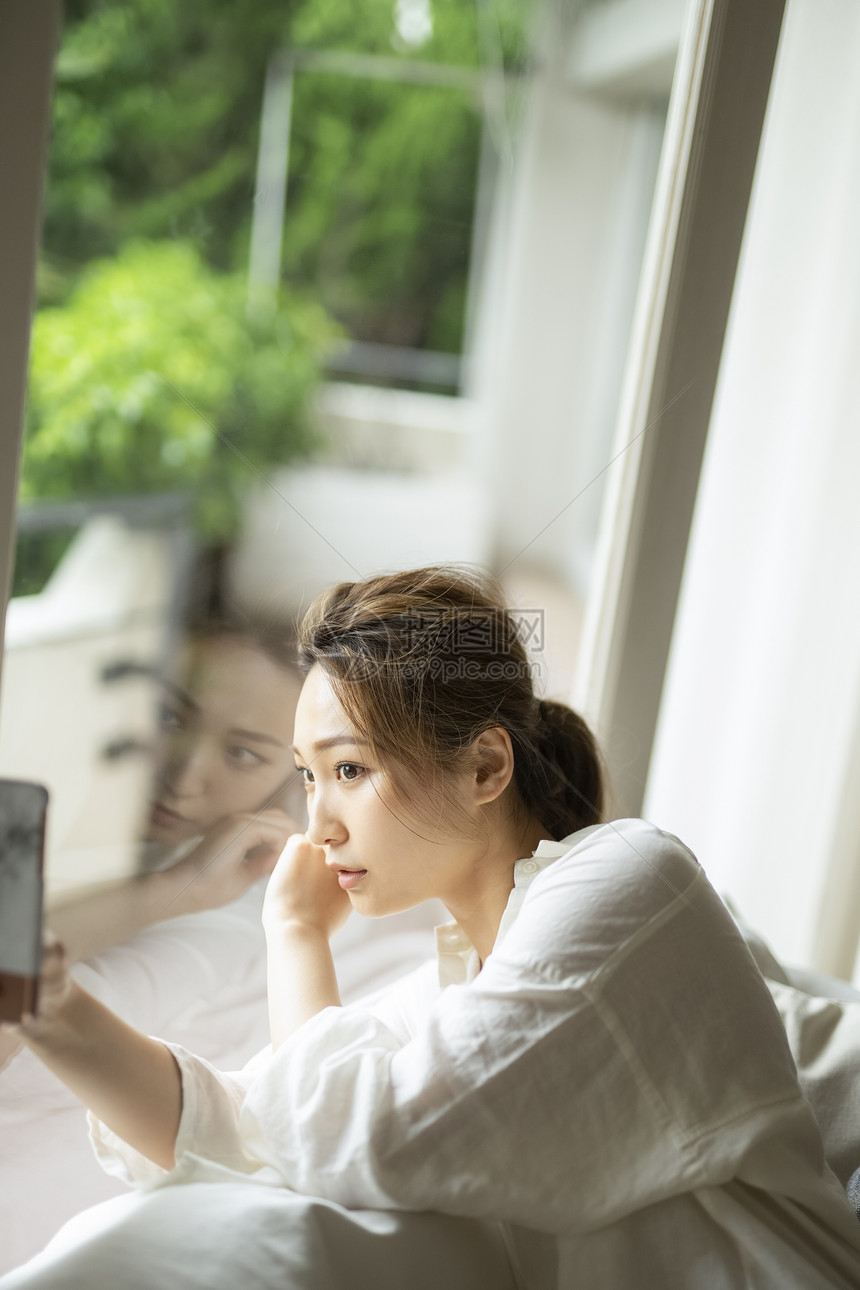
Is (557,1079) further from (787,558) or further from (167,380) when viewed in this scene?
(787,558)

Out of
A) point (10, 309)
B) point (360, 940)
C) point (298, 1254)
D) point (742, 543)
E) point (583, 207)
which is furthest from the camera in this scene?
A: point (742, 543)

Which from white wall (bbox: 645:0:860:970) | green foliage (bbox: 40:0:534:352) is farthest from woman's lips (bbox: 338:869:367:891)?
white wall (bbox: 645:0:860:970)

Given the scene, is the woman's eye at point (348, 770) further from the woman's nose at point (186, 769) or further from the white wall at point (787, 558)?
the white wall at point (787, 558)

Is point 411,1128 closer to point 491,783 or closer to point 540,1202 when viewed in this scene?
point 540,1202

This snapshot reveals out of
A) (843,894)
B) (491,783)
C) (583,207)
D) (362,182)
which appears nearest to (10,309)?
(491,783)

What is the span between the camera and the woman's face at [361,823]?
21.2 inches

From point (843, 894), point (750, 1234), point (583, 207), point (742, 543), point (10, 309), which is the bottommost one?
point (843, 894)

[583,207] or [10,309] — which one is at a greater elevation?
[583,207]

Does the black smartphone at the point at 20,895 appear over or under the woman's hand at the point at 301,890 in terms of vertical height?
over

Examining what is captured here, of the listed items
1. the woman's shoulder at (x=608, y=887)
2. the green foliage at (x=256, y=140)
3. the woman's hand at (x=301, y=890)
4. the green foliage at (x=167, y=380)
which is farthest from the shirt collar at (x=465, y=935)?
the green foliage at (x=256, y=140)

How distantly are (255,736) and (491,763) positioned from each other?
14 cm

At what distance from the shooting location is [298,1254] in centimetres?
45

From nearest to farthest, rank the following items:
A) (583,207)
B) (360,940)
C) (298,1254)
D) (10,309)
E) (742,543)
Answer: (298,1254), (10,309), (360,940), (583,207), (742,543)

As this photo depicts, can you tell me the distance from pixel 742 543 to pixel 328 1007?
2.98 feet
